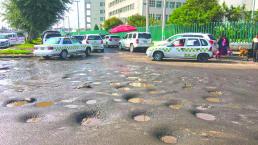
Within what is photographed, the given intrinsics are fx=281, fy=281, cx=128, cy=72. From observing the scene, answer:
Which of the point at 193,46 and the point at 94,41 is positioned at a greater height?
the point at 94,41

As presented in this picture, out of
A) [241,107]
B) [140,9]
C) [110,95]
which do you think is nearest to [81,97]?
[110,95]

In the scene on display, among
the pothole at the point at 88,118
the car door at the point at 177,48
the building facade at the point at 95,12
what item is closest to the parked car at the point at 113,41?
the car door at the point at 177,48

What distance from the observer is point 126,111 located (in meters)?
6.23

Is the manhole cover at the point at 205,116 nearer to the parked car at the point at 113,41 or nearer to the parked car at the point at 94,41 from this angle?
the parked car at the point at 94,41

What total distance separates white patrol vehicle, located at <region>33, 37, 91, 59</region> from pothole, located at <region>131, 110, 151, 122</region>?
13.5 metres

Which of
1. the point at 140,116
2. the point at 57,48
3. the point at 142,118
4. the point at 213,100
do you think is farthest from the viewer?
the point at 57,48

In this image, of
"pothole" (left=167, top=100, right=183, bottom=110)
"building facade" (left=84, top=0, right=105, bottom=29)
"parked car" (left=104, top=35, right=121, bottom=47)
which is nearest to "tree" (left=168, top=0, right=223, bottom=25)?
"parked car" (left=104, top=35, right=121, bottom=47)

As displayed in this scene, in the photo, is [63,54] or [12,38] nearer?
[63,54]

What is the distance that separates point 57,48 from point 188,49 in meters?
8.51

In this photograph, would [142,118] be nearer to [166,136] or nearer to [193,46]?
[166,136]

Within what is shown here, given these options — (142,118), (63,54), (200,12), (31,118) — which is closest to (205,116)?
(142,118)

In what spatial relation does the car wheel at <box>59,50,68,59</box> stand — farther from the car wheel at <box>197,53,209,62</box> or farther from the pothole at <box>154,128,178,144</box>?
the pothole at <box>154,128,178,144</box>

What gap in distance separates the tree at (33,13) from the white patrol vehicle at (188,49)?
54.3 ft

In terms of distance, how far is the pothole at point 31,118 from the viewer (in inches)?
222
